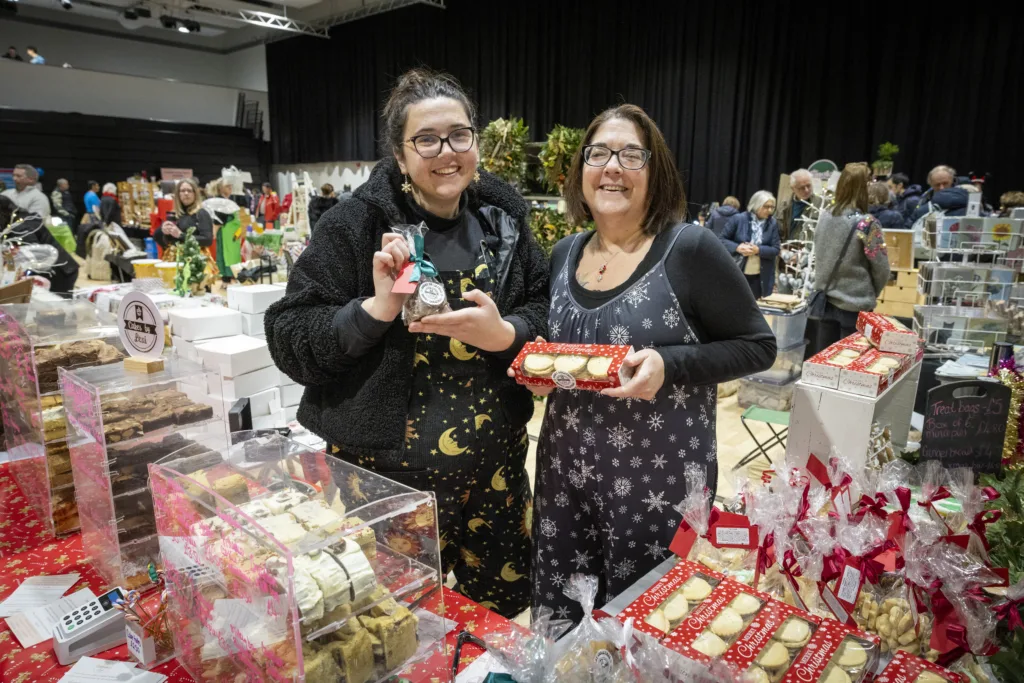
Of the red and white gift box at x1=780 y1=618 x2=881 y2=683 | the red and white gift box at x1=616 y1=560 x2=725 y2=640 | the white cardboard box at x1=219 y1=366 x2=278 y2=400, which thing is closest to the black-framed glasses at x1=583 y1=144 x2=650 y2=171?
the red and white gift box at x1=616 y1=560 x2=725 y2=640

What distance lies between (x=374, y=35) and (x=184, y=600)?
51.9 feet

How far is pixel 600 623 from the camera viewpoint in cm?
103

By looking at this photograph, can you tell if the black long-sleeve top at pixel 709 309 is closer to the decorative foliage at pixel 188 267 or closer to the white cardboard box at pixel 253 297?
the white cardboard box at pixel 253 297

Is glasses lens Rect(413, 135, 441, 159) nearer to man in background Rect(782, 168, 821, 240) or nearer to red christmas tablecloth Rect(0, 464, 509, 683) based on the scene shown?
red christmas tablecloth Rect(0, 464, 509, 683)

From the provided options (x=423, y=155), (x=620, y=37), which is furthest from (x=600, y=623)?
(x=620, y=37)

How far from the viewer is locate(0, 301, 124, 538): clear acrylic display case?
5.50ft

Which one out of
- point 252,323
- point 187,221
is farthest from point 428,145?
point 187,221

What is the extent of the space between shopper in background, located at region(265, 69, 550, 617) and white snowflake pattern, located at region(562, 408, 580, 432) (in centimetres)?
12

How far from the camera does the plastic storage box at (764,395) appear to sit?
4.75 meters

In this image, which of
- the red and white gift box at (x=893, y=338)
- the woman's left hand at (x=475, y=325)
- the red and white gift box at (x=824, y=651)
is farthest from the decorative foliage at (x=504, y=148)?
the red and white gift box at (x=824, y=651)

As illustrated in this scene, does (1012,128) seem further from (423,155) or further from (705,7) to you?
(423,155)

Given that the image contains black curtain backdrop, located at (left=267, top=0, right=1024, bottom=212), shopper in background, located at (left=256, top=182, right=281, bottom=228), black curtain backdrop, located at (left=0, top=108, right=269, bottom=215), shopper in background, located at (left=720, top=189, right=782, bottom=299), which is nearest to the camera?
shopper in background, located at (left=720, top=189, right=782, bottom=299)

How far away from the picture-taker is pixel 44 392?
171 centimetres

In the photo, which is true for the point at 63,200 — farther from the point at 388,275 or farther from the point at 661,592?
the point at 661,592
